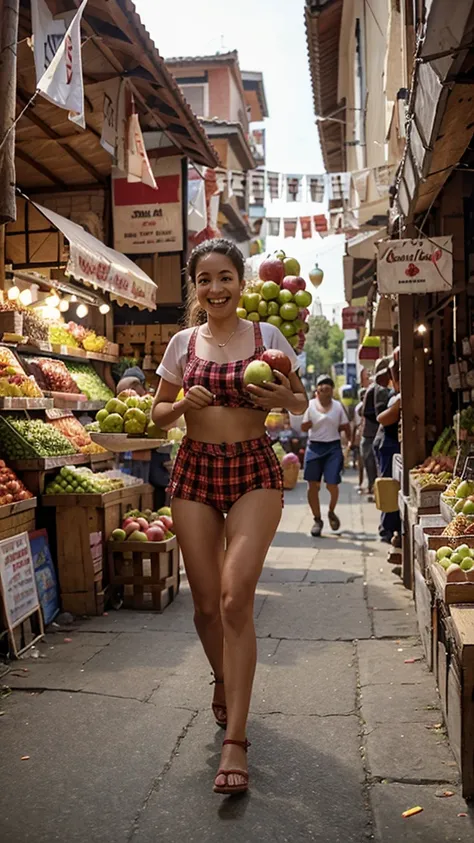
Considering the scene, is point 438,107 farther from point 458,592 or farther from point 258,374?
point 458,592

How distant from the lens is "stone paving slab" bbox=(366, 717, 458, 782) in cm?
334

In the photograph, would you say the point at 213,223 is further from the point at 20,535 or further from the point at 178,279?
the point at 20,535

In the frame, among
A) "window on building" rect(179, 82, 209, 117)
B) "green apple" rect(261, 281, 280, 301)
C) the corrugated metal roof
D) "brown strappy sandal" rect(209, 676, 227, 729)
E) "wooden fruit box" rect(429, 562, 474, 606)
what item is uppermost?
"window on building" rect(179, 82, 209, 117)

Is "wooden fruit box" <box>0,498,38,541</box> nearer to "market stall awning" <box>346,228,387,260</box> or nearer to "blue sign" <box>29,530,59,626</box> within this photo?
"blue sign" <box>29,530,59,626</box>

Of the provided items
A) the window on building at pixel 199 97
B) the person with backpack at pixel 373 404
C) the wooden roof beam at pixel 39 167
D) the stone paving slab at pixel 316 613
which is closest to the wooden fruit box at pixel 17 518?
the stone paving slab at pixel 316 613

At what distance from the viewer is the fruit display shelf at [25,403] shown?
6.37m

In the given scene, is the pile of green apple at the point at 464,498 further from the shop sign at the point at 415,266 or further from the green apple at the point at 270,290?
the green apple at the point at 270,290

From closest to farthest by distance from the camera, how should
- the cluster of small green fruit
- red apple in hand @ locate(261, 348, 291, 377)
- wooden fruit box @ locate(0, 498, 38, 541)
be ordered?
red apple in hand @ locate(261, 348, 291, 377)
wooden fruit box @ locate(0, 498, 38, 541)
the cluster of small green fruit

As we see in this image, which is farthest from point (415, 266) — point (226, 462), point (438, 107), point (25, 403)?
point (25, 403)

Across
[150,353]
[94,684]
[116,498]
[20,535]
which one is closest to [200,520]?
[94,684]

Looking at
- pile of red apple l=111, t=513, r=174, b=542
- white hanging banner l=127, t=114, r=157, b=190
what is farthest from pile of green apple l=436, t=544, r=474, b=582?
white hanging banner l=127, t=114, r=157, b=190

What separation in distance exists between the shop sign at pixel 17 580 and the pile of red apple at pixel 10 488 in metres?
0.28

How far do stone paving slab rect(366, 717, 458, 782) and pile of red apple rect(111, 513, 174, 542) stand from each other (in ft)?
9.85

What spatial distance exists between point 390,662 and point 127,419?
2.36 meters
